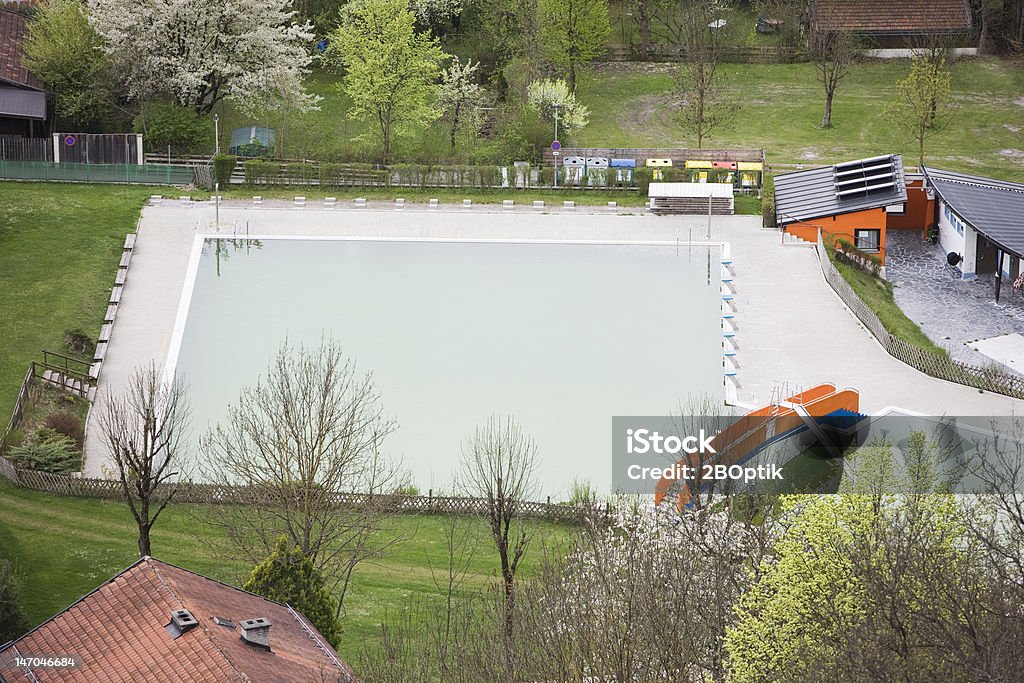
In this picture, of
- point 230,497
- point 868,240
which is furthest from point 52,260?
point 868,240

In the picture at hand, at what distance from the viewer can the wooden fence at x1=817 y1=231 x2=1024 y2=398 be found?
51281 millimetres

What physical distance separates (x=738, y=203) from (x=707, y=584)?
116 ft

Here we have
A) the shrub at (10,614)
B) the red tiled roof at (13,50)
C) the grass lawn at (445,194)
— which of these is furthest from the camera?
the red tiled roof at (13,50)

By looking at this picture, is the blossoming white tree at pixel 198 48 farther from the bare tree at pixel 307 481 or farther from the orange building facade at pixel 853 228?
the bare tree at pixel 307 481

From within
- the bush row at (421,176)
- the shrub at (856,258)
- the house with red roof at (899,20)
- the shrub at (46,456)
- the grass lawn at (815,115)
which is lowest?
the shrub at (46,456)

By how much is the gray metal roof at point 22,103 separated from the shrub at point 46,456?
2866 centimetres

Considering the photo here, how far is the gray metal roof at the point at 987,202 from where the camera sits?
6247cm

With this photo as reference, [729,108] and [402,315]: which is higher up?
[729,108]

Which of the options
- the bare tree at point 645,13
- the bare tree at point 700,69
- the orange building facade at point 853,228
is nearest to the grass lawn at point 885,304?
the orange building facade at point 853,228

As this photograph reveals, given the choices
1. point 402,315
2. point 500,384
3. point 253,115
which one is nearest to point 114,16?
point 253,115

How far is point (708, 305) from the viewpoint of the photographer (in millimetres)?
58156

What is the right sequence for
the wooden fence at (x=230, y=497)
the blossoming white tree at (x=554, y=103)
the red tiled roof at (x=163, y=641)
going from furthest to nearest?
1. the blossoming white tree at (x=554, y=103)
2. the wooden fence at (x=230, y=497)
3. the red tiled roof at (x=163, y=641)

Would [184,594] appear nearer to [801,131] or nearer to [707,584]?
[707,584]

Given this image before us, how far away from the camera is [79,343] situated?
54875 mm
